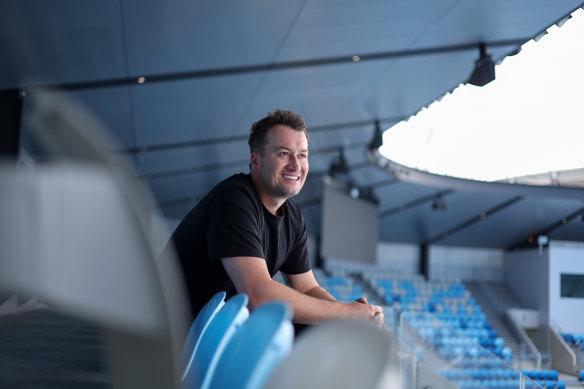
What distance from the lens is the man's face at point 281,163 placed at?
168 centimetres

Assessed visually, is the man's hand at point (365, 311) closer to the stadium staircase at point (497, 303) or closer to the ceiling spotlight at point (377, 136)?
the ceiling spotlight at point (377, 136)

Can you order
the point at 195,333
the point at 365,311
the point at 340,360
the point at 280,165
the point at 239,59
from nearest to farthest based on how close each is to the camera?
the point at 340,360
the point at 195,333
the point at 365,311
the point at 280,165
the point at 239,59

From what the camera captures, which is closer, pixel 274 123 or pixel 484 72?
pixel 274 123

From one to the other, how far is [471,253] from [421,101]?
14.2 m

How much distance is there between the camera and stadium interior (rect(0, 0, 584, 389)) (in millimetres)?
502

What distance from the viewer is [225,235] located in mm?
1486

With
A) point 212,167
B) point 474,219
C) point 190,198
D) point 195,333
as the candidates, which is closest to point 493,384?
point 195,333

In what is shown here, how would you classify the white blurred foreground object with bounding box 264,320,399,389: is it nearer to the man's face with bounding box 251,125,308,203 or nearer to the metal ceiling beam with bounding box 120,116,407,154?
the man's face with bounding box 251,125,308,203

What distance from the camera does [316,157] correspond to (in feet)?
44.2

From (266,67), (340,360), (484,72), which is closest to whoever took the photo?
A: (340,360)

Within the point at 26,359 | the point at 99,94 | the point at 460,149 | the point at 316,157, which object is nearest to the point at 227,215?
the point at 26,359

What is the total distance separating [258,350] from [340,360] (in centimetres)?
15

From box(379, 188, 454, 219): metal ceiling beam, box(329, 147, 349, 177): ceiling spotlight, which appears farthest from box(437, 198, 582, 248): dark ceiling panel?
box(329, 147, 349, 177): ceiling spotlight

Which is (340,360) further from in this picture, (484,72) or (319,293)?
(484,72)
